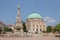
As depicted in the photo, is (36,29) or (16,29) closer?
(16,29)

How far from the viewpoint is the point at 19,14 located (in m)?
57.2

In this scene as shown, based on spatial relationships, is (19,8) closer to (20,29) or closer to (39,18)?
(20,29)

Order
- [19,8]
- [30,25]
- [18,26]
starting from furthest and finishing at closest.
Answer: [30,25] < [19,8] < [18,26]

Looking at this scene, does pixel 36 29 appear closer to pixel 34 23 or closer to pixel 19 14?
pixel 34 23

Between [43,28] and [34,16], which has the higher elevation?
[34,16]

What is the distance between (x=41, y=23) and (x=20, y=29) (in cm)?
5342

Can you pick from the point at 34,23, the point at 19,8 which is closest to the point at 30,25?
the point at 34,23

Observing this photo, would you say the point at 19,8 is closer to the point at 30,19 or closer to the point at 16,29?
the point at 16,29

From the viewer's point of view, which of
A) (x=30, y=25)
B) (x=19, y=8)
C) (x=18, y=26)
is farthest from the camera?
(x=30, y=25)

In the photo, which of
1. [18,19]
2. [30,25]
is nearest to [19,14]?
[18,19]

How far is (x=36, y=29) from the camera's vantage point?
108625 millimetres

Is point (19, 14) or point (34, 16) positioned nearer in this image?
point (19, 14)

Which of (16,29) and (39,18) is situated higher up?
(39,18)

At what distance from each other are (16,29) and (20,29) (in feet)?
4.19
